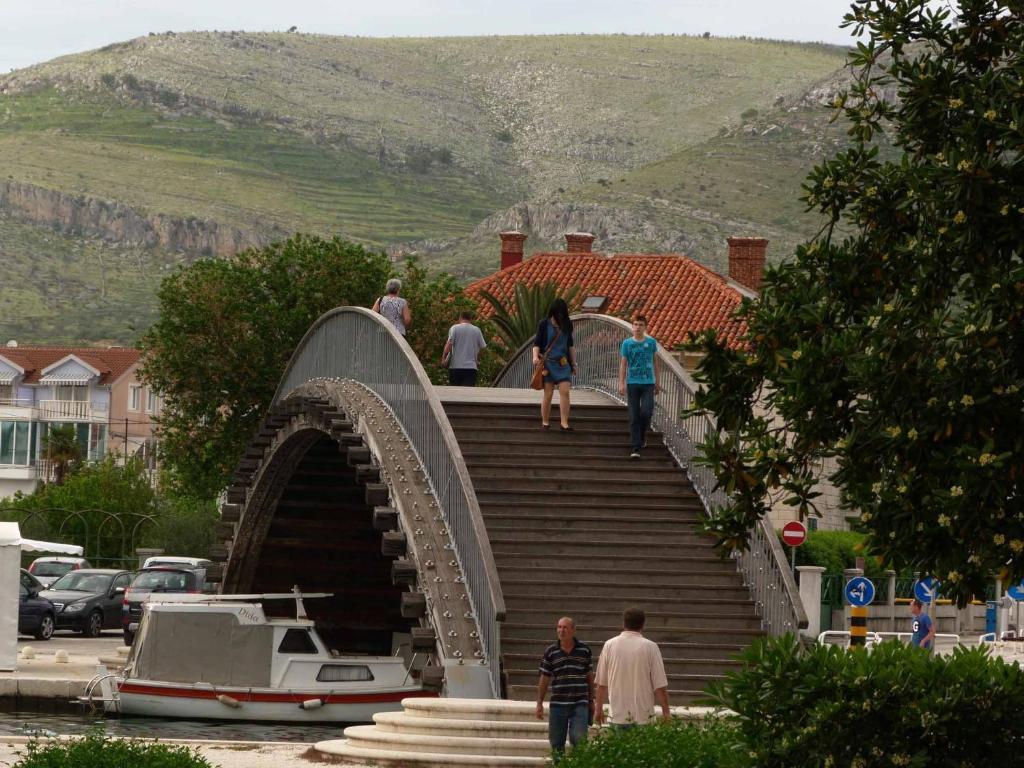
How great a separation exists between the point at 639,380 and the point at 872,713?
14109 millimetres

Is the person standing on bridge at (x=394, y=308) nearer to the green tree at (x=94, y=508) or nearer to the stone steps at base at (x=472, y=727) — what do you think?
the stone steps at base at (x=472, y=727)

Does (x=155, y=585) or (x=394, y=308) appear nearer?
(x=394, y=308)

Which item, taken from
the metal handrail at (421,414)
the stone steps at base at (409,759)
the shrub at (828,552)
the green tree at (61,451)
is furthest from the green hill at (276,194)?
the stone steps at base at (409,759)

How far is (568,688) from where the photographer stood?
15180mm

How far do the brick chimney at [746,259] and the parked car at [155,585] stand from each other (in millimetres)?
28919

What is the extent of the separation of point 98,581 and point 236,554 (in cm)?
864

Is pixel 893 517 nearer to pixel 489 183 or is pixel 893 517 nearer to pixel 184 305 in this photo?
pixel 184 305

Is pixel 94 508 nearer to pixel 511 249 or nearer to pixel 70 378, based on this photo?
pixel 511 249

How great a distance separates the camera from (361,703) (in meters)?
30.6

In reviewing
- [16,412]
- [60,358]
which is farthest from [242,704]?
[60,358]

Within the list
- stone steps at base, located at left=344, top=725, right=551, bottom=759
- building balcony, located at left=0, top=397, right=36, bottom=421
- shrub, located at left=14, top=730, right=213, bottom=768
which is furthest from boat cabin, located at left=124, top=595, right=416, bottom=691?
building balcony, located at left=0, top=397, right=36, bottom=421

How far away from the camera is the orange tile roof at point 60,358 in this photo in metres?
109

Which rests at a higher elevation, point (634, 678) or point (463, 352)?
point (463, 352)

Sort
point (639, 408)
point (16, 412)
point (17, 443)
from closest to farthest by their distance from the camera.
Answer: point (639, 408) → point (17, 443) → point (16, 412)
